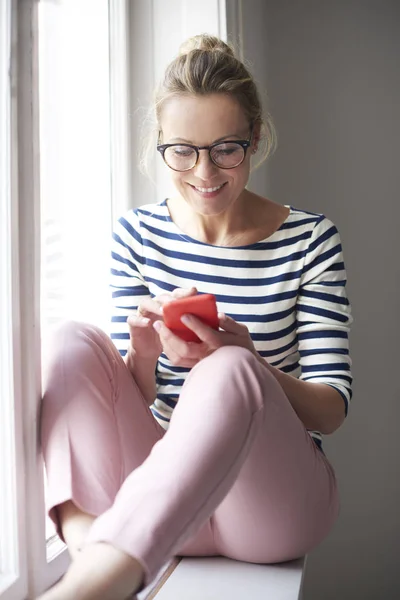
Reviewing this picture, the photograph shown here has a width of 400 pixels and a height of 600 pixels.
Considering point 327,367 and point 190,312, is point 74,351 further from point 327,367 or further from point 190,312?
point 327,367

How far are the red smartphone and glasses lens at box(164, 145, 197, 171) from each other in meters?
0.29

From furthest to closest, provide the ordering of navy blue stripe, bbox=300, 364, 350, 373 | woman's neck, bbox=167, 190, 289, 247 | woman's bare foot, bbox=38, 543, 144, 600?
woman's neck, bbox=167, 190, 289, 247 → navy blue stripe, bbox=300, 364, 350, 373 → woman's bare foot, bbox=38, 543, 144, 600

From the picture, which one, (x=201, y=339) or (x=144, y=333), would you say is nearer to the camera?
(x=201, y=339)

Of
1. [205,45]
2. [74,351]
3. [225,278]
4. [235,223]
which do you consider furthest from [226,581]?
[205,45]

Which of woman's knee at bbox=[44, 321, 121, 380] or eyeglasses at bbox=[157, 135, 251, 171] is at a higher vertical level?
eyeglasses at bbox=[157, 135, 251, 171]

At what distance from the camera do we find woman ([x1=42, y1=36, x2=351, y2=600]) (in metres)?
0.82

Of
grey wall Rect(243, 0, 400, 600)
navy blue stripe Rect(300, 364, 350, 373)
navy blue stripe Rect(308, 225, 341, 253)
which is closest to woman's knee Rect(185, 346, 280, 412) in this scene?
navy blue stripe Rect(300, 364, 350, 373)

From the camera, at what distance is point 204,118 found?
46.4 inches

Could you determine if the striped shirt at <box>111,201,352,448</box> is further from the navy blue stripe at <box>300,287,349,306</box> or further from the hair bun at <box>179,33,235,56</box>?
the hair bun at <box>179,33,235,56</box>

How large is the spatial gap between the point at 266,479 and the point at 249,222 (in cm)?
52
